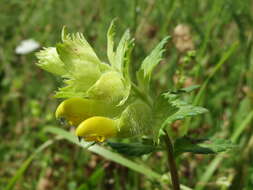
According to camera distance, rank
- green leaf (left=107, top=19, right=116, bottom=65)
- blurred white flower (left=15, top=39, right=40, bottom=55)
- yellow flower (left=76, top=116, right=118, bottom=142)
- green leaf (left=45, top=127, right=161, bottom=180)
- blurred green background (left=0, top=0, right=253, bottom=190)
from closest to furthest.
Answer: yellow flower (left=76, top=116, right=118, bottom=142)
green leaf (left=107, top=19, right=116, bottom=65)
green leaf (left=45, top=127, right=161, bottom=180)
blurred green background (left=0, top=0, right=253, bottom=190)
blurred white flower (left=15, top=39, right=40, bottom=55)

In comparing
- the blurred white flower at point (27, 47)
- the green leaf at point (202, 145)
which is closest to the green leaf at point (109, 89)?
the green leaf at point (202, 145)

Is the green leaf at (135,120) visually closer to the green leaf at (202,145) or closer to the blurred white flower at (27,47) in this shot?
the green leaf at (202,145)

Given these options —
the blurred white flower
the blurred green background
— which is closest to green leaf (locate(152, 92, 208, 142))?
the blurred green background

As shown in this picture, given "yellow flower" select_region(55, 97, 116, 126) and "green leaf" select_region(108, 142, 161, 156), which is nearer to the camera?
"yellow flower" select_region(55, 97, 116, 126)

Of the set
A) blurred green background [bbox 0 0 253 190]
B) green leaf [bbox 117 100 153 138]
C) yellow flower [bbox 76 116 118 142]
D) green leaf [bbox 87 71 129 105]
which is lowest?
blurred green background [bbox 0 0 253 190]

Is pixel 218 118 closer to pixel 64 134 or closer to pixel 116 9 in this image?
pixel 64 134

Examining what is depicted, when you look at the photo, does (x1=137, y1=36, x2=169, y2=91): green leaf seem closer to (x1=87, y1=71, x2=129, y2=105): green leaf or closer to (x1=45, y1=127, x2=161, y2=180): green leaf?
(x1=87, y1=71, x2=129, y2=105): green leaf

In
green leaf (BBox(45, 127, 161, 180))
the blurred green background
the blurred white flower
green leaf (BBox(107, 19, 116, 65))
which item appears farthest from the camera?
the blurred white flower
